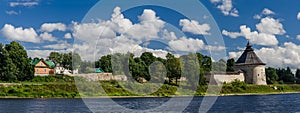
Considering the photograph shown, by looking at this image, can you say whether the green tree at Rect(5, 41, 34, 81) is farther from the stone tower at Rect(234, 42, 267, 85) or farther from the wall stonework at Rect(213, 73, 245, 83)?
the stone tower at Rect(234, 42, 267, 85)

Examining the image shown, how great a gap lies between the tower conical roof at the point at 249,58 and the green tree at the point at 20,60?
45.9m

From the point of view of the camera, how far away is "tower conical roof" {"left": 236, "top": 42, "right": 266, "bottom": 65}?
85250 mm

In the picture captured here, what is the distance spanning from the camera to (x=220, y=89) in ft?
236

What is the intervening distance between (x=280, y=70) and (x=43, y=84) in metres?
77.2

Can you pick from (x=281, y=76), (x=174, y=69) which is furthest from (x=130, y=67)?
(x=281, y=76)

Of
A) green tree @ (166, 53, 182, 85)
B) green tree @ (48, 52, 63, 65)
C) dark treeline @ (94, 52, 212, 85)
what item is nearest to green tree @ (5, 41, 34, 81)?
dark treeline @ (94, 52, 212, 85)

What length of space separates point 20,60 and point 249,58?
160ft

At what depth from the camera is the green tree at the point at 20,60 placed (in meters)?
60.8

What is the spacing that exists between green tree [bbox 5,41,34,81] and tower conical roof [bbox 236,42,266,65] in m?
45.9

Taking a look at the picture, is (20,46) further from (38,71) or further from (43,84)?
(38,71)

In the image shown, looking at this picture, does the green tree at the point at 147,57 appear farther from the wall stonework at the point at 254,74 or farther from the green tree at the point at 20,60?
the green tree at the point at 20,60

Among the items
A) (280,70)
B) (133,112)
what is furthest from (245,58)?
(133,112)

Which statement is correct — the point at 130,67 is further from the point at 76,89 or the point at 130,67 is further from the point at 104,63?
the point at 104,63

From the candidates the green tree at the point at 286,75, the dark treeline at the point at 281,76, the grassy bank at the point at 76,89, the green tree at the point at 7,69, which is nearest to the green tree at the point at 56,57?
the grassy bank at the point at 76,89
